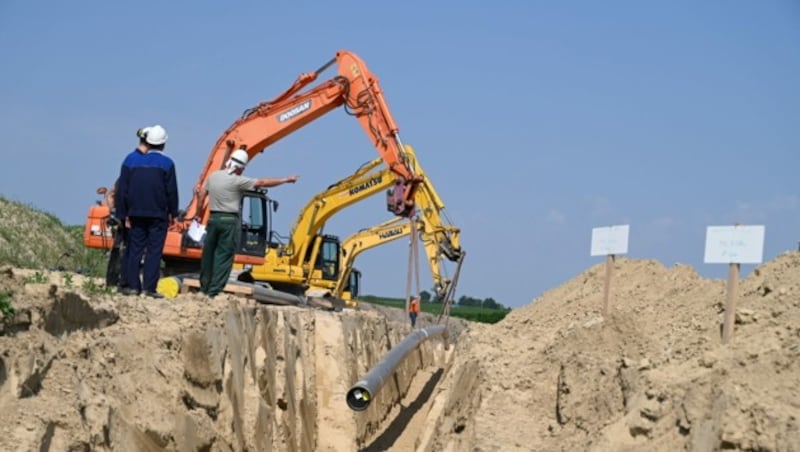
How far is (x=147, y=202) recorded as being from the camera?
10.5 meters

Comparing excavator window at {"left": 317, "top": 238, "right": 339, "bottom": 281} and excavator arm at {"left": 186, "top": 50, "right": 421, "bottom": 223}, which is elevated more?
excavator arm at {"left": 186, "top": 50, "right": 421, "bottom": 223}

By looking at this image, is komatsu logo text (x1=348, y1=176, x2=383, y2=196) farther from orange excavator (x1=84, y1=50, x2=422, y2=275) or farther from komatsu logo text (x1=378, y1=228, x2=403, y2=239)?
komatsu logo text (x1=378, y1=228, x2=403, y2=239)

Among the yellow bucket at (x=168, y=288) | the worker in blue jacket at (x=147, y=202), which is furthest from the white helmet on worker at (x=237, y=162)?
the yellow bucket at (x=168, y=288)

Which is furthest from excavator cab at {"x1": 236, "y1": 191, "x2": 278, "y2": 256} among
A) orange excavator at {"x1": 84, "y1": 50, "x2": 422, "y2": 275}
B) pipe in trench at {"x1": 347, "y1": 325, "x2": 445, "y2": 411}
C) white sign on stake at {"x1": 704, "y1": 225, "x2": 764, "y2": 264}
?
white sign on stake at {"x1": 704, "y1": 225, "x2": 764, "y2": 264}

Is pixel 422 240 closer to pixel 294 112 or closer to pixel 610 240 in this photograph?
pixel 294 112

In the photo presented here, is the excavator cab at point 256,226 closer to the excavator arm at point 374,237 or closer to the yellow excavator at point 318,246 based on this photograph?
the yellow excavator at point 318,246

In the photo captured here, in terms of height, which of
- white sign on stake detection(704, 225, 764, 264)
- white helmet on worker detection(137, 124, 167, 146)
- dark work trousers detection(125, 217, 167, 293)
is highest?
white helmet on worker detection(137, 124, 167, 146)

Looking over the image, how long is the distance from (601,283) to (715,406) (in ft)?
22.2

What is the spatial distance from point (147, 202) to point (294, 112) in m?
12.1

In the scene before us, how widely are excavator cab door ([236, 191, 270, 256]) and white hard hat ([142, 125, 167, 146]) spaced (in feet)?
31.2

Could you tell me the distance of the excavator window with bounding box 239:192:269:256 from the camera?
20.5m

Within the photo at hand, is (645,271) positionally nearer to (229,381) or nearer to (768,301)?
(768,301)

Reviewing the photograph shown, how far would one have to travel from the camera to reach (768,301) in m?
8.21

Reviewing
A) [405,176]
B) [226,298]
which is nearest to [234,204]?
[226,298]
